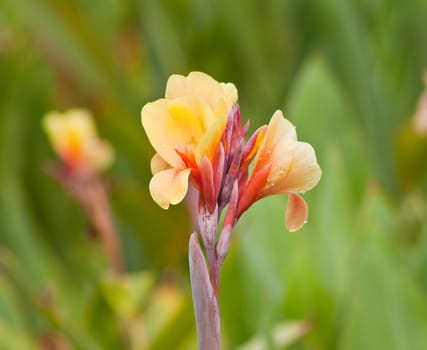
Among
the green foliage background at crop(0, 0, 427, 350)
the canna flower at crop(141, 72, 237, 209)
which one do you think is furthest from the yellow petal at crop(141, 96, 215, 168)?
the green foliage background at crop(0, 0, 427, 350)

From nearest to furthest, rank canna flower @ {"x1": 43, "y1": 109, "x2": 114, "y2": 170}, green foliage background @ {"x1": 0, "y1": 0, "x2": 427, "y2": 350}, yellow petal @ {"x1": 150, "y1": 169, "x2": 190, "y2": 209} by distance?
yellow petal @ {"x1": 150, "y1": 169, "x2": 190, "y2": 209}
green foliage background @ {"x1": 0, "y1": 0, "x2": 427, "y2": 350}
canna flower @ {"x1": 43, "y1": 109, "x2": 114, "y2": 170}

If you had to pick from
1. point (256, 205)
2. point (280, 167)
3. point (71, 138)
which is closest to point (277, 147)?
point (280, 167)

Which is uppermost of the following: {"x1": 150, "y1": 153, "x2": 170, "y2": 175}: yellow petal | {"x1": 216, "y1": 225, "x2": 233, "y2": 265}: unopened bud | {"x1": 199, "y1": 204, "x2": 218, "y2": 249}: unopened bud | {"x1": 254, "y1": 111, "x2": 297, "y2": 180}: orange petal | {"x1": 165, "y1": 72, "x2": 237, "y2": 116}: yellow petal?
{"x1": 165, "y1": 72, "x2": 237, "y2": 116}: yellow petal

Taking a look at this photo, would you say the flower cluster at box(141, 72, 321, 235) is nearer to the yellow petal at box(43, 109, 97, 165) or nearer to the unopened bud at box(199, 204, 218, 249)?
the unopened bud at box(199, 204, 218, 249)

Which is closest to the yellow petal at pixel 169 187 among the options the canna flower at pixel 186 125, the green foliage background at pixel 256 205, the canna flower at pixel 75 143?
the canna flower at pixel 186 125

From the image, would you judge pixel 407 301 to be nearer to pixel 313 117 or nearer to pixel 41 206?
pixel 313 117

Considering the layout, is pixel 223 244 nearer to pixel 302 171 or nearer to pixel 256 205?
pixel 302 171

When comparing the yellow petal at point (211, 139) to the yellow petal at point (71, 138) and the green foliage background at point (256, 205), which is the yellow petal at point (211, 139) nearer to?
the green foliage background at point (256, 205)
